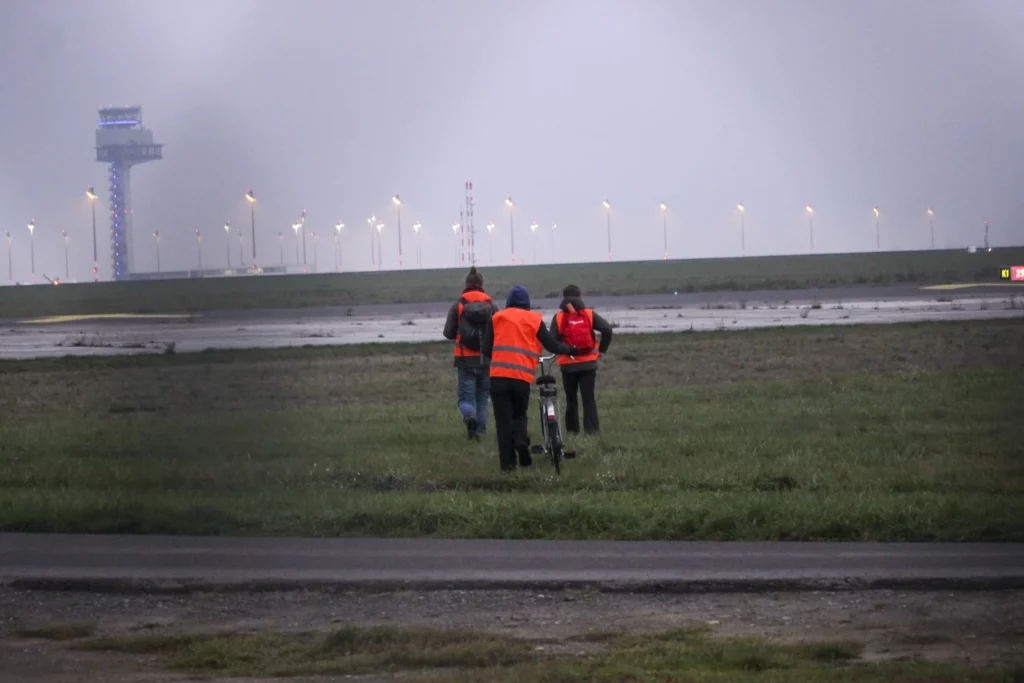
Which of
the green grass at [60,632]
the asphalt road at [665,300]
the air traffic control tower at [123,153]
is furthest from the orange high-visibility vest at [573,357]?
the asphalt road at [665,300]

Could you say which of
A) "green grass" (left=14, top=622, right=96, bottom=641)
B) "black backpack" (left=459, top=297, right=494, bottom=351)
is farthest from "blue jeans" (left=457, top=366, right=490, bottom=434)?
"green grass" (left=14, top=622, right=96, bottom=641)

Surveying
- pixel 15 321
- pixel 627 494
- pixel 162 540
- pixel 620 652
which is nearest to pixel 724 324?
pixel 627 494

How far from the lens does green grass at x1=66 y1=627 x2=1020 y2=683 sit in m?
5.91

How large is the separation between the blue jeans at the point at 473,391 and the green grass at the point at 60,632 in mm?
7372

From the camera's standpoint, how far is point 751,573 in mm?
8297

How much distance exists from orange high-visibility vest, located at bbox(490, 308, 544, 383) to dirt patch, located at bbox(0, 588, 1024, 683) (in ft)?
13.8

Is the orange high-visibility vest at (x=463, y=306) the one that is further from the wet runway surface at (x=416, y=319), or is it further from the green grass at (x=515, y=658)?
the wet runway surface at (x=416, y=319)

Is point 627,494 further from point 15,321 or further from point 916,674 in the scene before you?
point 15,321

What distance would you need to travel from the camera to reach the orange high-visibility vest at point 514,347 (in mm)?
11984

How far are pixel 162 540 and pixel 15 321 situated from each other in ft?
152

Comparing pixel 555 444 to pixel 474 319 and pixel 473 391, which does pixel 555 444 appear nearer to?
pixel 474 319

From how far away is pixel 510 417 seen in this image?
12188 millimetres

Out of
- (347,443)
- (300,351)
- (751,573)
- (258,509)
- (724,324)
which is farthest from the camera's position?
(724,324)

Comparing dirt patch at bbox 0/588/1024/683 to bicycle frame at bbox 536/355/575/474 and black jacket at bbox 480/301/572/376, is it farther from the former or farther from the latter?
black jacket at bbox 480/301/572/376
